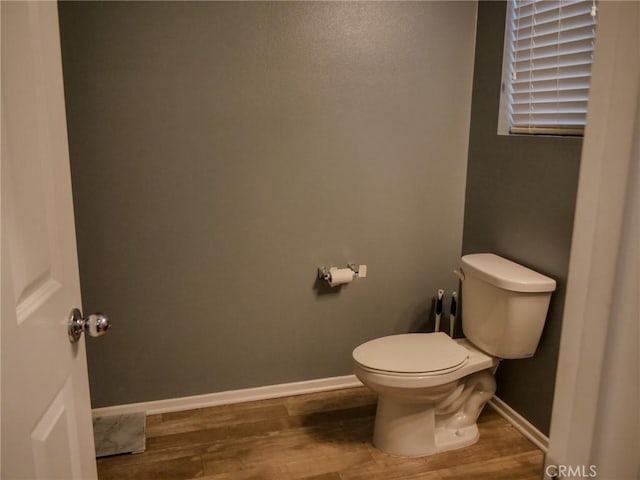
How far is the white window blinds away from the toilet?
2.12 ft

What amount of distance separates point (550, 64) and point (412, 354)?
1347 mm

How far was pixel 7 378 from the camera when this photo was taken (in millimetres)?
780

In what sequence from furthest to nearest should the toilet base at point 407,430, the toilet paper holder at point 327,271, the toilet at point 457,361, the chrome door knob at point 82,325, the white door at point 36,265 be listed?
1. the toilet paper holder at point 327,271
2. the toilet base at point 407,430
3. the toilet at point 457,361
4. the chrome door knob at point 82,325
5. the white door at point 36,265

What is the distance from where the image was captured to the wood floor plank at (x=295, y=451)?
7.37ft

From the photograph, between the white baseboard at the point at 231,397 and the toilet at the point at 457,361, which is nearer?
the toilet at the point at 457,361

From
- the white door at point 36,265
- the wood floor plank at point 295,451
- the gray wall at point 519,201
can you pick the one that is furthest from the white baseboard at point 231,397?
the white door at point 36,265

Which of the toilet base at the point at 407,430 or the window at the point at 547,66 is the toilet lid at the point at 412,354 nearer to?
the toilet base at the point at 407,430

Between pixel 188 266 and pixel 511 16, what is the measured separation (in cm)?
188

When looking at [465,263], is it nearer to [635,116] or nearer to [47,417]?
[47,417]

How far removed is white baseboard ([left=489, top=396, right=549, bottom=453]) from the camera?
2.43m

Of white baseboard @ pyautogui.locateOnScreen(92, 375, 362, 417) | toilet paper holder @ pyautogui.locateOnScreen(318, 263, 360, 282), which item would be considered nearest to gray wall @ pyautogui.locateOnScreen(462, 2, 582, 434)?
toilet paper holder @ pyautogui.locateOnScreen(318, 263, 360, 282)

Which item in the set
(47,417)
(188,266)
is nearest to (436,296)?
(188,266)

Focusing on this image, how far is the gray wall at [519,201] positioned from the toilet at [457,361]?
8cm

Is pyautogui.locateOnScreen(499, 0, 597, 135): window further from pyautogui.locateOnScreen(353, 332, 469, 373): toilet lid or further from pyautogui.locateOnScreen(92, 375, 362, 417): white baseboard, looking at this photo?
pyautogui.locateOnScreen(92, 375, 362, 417): white baseboard
